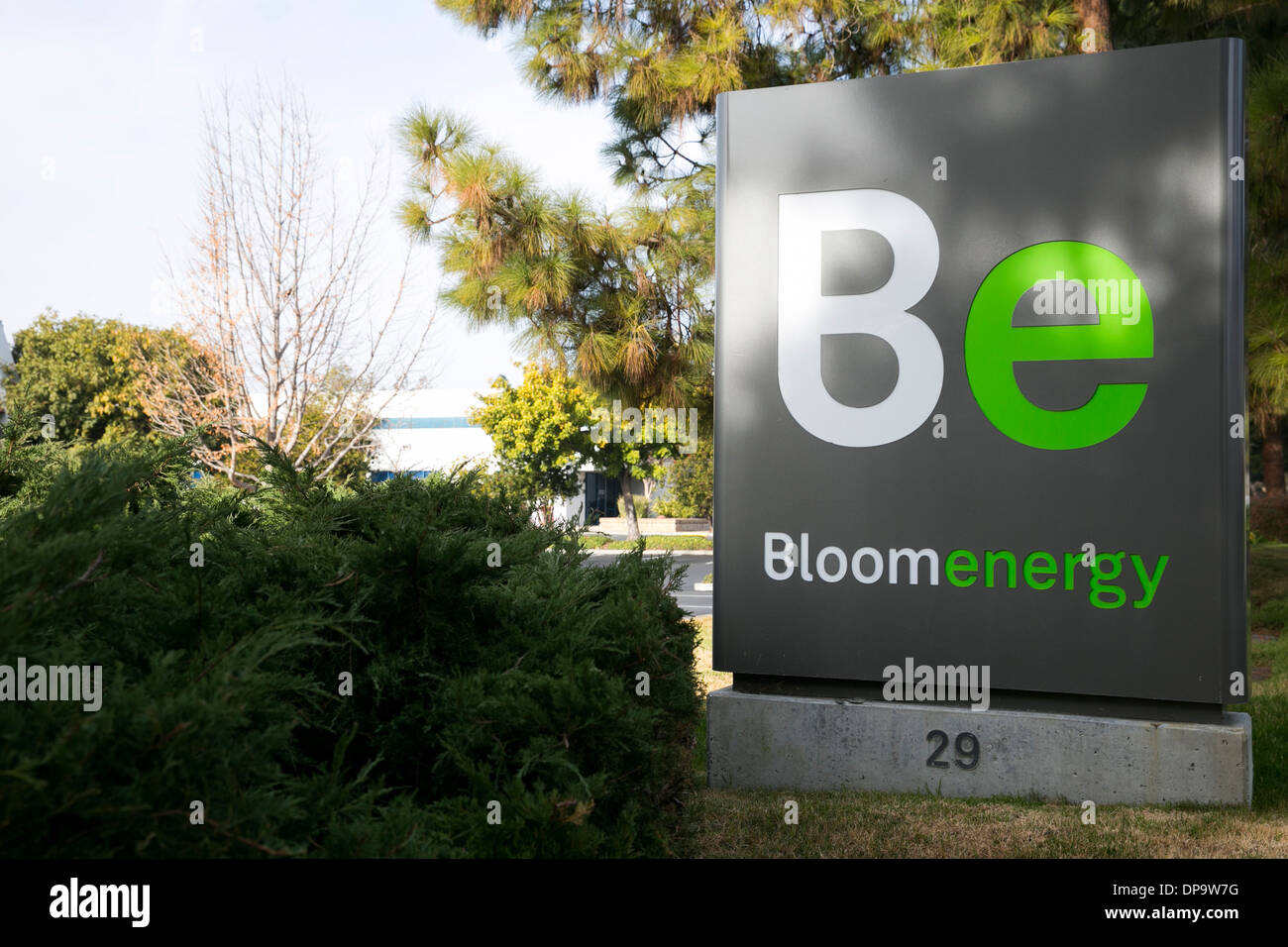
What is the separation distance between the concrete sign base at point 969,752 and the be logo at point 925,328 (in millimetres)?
1282

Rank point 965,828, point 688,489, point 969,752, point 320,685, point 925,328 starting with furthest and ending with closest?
1. point 688,489
2. point 925,328
3. point 969,752
4. point 965,828
5. point 320,685

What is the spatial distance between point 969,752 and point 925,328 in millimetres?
1985

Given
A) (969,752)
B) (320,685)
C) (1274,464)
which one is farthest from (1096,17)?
(1274,464)

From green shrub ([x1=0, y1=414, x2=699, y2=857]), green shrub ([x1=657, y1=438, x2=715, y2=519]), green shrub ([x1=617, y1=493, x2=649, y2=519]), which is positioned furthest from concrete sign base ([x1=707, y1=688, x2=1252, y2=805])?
green shrub ([x1=617, y1=493, x2=649, y2=519])

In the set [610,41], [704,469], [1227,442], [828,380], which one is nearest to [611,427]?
[610,41]

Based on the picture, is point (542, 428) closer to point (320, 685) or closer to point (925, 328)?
point (925, 328)

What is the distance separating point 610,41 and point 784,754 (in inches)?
332

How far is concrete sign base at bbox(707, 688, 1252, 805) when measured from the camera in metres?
4.54

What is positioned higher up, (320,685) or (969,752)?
(320,685)

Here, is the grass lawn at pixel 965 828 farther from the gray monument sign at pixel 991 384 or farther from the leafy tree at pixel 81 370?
the leafy tree at pixel 81 370

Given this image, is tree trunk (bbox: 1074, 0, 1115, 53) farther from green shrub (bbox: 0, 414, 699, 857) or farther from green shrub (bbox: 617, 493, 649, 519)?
green shrub (bbox: 617, 493, 649, 519)

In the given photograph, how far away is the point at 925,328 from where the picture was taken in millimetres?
4980

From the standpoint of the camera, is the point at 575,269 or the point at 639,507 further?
the point at 639,507
